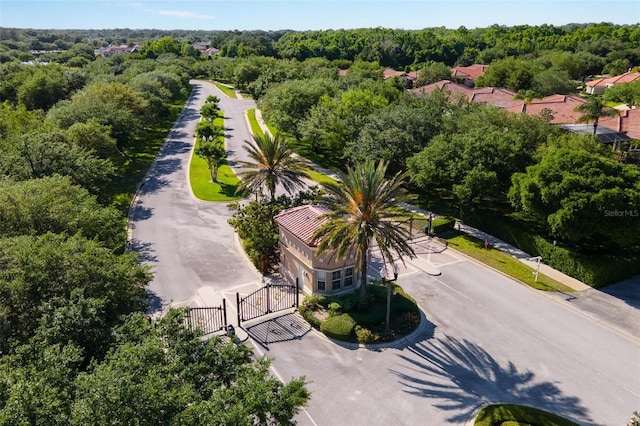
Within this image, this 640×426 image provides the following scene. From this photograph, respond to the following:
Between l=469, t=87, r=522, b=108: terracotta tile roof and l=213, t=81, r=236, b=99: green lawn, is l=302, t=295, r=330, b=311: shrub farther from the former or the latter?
l=213, t=81, r=236, b=99: green lawn

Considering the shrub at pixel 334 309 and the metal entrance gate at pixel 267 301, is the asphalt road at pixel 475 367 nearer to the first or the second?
the shrub at pixel 334 309

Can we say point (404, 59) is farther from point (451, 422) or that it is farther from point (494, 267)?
point (451, 422)

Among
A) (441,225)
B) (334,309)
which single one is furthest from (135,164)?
(334,309)

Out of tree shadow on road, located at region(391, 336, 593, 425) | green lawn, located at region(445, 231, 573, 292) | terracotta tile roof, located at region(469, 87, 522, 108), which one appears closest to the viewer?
tree shadow on road, located at region(391, 336, 593, 425)

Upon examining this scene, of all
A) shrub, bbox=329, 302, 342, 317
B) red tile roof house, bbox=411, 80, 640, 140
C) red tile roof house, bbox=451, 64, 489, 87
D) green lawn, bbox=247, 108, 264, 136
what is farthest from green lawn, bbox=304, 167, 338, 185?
red tile roof house, bbox=451, 64, 489, 87

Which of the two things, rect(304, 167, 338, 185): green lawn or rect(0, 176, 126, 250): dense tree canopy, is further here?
rect(304, 167, 338, 185): green lawn
